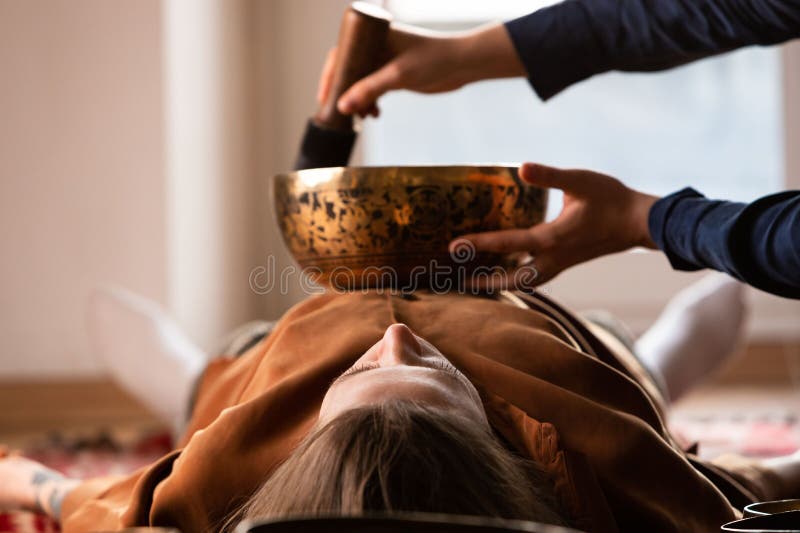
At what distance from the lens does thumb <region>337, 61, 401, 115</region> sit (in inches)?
50.1

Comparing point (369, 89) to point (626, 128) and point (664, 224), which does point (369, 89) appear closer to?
point (664, 224)

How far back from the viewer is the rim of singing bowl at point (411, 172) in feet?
3.48

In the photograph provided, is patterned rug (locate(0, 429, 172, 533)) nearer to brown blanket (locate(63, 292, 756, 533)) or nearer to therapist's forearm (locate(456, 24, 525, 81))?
brown blanket (locate(63, 292, 756, 533))

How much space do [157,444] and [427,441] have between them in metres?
1.43

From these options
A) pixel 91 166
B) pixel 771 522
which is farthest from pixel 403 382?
pixel 91 166

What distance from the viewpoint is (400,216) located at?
3.49 ft

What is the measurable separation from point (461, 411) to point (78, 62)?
80.3 inches

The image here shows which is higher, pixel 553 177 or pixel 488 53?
pixel 488 53

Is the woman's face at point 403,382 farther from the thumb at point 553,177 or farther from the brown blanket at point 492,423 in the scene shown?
the thumb at point 553,177

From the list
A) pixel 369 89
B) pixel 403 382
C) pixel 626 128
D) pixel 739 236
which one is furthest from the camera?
pixel 626 128

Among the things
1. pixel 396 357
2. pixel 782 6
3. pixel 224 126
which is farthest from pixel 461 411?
pixel 224 126

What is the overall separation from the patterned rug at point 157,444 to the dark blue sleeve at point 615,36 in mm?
600

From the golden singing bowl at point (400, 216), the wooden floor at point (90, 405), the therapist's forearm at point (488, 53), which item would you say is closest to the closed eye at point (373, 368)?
the golden singing bowl at point (400, 216)

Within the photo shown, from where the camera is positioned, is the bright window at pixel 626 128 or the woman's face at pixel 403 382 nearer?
the woman's face at pixel 403 382
